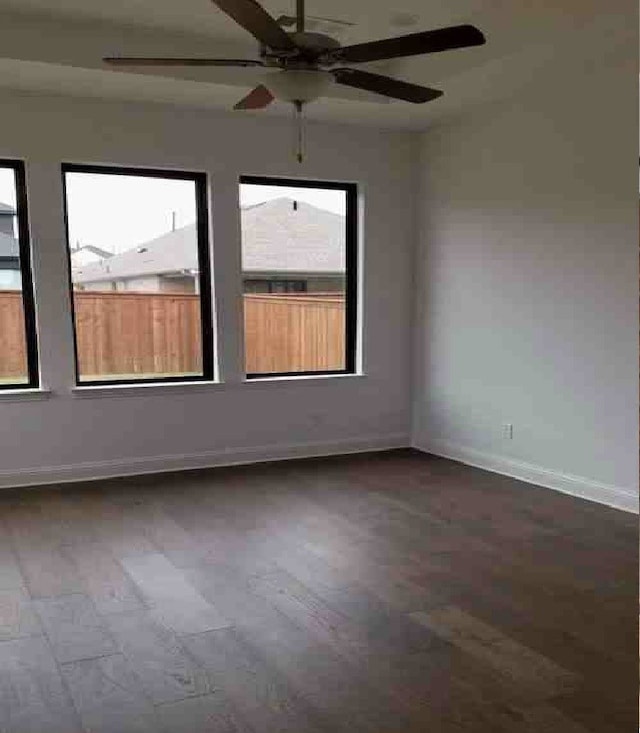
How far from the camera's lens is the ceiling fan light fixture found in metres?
2.66

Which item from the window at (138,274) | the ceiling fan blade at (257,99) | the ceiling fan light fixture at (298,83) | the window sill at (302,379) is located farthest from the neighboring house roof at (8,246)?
the ceiling fan light fixture at (298,83)

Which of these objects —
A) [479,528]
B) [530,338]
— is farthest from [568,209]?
[479,528]

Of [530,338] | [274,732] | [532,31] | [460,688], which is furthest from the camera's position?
[530,338]

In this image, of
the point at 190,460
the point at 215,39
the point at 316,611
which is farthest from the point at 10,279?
the point at 316,611

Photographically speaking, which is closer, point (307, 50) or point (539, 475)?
point (307, 50)

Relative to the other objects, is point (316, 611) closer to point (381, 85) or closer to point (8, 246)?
point (381, 85)

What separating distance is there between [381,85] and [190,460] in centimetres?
315

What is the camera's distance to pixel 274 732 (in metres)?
2.02

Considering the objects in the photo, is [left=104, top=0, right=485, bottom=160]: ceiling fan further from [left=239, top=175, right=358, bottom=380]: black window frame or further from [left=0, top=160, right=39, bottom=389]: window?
[left=239, top=175, right=358, bottom=380]: black window frame

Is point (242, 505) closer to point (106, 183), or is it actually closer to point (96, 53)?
point (106, 183)

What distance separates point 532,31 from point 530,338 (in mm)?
1917

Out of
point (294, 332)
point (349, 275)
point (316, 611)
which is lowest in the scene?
point (316, 611)

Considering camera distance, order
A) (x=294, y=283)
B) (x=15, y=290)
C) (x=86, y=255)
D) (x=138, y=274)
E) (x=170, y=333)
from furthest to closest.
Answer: (x=294, y=283), (x=170, y=333), (x=138, y=274), (x=86, y=255), (x=15, y=290)

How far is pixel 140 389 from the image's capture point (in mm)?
4934
